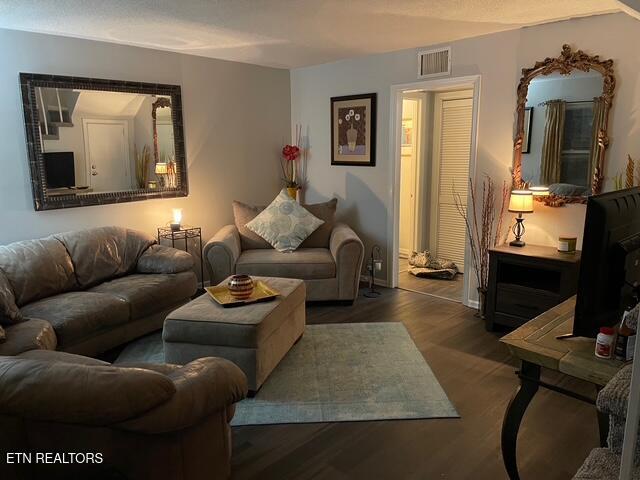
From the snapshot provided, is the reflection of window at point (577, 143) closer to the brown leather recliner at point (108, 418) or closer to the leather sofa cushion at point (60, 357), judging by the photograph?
the brown leather recliner at point (108, 418)

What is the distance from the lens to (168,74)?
4648 mm

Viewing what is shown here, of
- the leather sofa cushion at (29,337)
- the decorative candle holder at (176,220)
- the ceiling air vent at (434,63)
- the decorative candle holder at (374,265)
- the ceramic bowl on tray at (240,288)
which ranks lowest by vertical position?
the decorative candle holder at (374,265)

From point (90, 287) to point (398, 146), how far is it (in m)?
3.13

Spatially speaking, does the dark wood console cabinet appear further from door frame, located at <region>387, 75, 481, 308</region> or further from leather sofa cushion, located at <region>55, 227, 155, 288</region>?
leather sofa cushion, located at <region>55, 227, 155, 288</region>

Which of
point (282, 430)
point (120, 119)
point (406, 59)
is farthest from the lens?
point (406, 59)

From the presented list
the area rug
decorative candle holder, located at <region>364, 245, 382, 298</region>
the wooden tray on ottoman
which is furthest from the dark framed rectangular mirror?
decorative candle holder, located at <region>364, 245, 382, 298</region>

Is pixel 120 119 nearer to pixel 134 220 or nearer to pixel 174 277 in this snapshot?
pixel 134 220

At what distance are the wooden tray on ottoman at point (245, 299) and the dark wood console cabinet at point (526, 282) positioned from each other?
5.89ft

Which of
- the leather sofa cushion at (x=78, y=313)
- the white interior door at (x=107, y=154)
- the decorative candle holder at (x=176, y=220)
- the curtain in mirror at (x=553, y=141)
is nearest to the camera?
the leather sofa cushion at (x=78, y=313)

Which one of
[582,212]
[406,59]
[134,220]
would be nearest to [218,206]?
[134,220]

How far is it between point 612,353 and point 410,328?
8.06ft

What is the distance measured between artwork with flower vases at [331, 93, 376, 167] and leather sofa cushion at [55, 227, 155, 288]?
7.50 ft

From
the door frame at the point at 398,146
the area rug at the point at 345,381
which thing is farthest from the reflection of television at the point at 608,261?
the door frame at the point at 398,146

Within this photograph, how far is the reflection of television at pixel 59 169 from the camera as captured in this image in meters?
3.90
